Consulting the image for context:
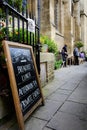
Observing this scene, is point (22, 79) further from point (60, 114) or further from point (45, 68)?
point (45, 68)

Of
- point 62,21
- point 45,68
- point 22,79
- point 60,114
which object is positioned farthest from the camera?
point 62,21

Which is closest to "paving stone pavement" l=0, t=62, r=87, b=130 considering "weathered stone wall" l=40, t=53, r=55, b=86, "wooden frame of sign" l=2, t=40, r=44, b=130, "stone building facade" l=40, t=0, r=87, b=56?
"wooden frame of sign" l=2, t=40, r=44, b=130

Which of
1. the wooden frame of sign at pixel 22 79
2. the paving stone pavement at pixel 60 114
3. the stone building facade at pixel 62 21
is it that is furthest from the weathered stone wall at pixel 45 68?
the stone building facade at pixel 62 21

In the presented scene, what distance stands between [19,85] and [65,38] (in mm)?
15935

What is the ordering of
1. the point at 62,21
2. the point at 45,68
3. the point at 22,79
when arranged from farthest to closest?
the point at 62,21 → the point at 45,68 → the point at 22,79

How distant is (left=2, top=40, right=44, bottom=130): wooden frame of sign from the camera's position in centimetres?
219

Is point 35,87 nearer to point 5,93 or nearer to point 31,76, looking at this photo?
point 31,76

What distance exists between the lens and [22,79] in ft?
8.31

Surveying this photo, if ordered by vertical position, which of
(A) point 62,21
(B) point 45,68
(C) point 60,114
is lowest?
(C) point 60,114

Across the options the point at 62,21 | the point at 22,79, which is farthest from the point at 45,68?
the point at 62,21

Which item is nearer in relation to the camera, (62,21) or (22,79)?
(22,79)

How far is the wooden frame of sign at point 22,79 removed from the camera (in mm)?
2191

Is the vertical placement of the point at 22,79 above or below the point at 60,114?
above

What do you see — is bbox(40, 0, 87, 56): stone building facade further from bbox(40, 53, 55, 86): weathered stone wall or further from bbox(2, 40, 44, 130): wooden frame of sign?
bbox(2, 40, 44, 130): wooden frame of sign
